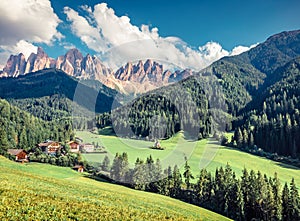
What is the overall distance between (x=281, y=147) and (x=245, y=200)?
3525 inches

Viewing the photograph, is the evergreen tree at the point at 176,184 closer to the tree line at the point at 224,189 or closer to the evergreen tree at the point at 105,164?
the tree line at the point at 224,189

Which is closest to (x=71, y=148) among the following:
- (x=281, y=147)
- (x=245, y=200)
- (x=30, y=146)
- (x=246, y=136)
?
(x=30, y=146)

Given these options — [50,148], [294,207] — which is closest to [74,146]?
[50,148]

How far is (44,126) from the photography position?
154 metres

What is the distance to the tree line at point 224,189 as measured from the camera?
51.8 metres

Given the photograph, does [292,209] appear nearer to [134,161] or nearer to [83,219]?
[134,161]

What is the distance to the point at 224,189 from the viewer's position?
58281 millimetres

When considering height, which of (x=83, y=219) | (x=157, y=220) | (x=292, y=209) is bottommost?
(x=292, y=209)

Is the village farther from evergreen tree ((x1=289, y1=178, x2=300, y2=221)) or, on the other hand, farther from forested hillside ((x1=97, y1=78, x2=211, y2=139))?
evergreen tree ((x1=289, y1=178, x2=300, y2=221))

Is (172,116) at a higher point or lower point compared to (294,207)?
higher

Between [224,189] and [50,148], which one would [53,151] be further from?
[224,189]

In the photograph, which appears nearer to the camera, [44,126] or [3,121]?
[3,121]

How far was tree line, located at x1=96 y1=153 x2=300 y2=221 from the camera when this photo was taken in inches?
2037

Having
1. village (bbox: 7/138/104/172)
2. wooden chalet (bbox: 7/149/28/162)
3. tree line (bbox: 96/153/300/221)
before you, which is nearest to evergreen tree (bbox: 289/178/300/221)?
tree line (bbox: 96/153/300/221)
